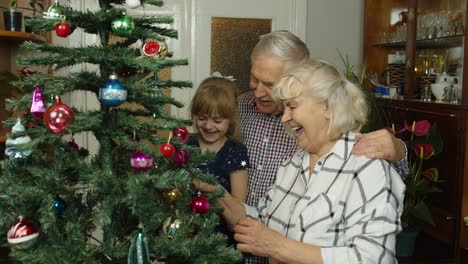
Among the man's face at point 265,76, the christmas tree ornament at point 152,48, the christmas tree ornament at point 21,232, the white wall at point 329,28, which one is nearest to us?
the christmas tree ornament at point 21,232

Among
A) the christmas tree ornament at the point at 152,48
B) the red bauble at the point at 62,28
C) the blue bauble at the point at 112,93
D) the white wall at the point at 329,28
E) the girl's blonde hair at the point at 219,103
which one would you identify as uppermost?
the white wall at the point at 329,28

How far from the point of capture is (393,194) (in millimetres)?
1249

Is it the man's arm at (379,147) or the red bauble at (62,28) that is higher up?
the red bauble at (62,28)

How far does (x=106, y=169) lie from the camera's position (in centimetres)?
101

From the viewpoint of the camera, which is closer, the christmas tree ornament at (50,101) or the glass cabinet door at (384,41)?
the christmas tree ornament at (50,101)

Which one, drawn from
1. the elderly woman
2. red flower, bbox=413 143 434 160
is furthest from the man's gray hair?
red flower, bbox=413 143 434 160

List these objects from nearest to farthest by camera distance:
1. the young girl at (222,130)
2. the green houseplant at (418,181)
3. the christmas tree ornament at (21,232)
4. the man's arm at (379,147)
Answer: the christmas tree ornament at (21,232)
the man's arm at (379,147)
the young girl at (222,130)
the green houseplant at (418,181)

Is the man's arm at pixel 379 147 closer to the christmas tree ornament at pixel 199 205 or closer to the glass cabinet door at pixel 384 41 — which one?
the christmas tree ornament at pixel 199 205

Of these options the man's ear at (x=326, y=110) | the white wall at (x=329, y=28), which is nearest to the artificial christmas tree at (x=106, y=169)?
the man's ear at (x=326, y=110)

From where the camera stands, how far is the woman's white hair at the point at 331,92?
1321 millimetres

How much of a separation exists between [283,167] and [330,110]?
11.8 inches

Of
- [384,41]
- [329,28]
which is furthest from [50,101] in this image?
[329,28]

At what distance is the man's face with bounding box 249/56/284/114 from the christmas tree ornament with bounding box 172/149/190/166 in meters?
0.59

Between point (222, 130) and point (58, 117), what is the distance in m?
0.87
